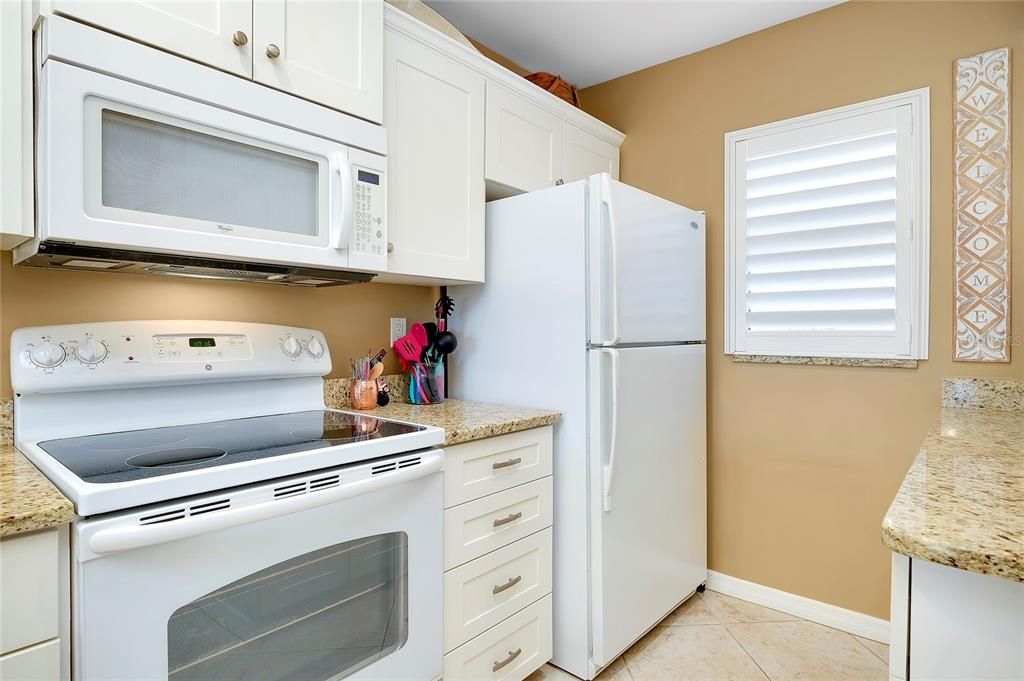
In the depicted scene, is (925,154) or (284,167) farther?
(925,154)

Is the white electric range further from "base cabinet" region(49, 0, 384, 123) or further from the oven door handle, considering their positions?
"base cabinet" region(49, 0, 384, 123)

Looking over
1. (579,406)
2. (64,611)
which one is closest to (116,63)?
(64,611)

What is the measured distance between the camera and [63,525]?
3.16 feet

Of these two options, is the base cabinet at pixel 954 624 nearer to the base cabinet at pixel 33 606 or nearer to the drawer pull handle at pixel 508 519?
the drawer pull handle at pixel 508 519

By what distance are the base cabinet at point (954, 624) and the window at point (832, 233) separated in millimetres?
1712

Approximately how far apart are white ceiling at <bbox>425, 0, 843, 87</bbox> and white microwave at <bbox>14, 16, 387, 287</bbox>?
3.48 ft

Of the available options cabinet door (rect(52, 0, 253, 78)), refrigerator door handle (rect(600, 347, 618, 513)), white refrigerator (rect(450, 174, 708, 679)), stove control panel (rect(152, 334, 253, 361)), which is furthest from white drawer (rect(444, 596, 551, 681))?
cabinet door (rect(52, 0, 253, 78))

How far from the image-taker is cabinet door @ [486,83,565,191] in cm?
217

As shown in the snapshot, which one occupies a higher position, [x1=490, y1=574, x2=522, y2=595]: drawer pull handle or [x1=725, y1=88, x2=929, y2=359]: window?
[x1=725, y1=88, x2=929, y2=359]: window

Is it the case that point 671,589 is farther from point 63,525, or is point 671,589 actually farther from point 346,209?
point 63,525

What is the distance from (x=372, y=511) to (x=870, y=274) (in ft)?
6.67

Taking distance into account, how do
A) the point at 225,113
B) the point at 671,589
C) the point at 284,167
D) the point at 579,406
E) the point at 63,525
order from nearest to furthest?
the point at 63,525
the point at 225,113
the point at 284,167
the point at 579,406
the point at 671,589

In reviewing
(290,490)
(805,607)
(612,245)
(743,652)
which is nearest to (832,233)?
(612,245)

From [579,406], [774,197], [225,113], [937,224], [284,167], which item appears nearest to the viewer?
[225,113]
